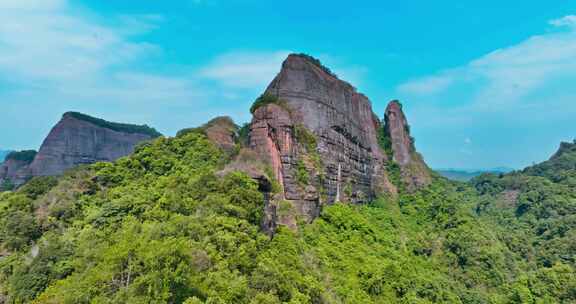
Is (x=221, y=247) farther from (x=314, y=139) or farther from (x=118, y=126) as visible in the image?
(x=118, y=126)

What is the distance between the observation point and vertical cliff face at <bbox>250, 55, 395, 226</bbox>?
3041cm

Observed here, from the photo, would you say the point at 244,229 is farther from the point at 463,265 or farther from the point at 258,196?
the point at 463,265

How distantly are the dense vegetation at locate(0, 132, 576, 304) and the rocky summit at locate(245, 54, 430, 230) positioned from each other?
2.36 m

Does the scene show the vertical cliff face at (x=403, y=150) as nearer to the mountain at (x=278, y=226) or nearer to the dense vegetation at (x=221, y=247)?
the mountain at (x=278, y=226)

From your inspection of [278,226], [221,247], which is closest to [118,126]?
[278,226]

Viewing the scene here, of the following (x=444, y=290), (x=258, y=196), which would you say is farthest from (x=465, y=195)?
(x=258, y=196)

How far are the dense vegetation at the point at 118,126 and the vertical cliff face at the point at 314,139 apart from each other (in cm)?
4752

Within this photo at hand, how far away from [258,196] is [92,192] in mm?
14068

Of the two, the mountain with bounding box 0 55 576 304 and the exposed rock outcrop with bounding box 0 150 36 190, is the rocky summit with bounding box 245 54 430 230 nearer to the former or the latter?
the mountain with bounding box 0 55 576 304

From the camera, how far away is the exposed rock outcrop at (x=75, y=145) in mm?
64375

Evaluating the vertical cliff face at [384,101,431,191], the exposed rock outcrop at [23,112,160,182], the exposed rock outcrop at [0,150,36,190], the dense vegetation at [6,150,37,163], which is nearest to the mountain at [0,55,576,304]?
the vertical cliff face at [384,101,431,191]

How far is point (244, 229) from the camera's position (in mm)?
20062

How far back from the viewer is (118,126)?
7650 centimetres

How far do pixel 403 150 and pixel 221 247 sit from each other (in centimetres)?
4292
